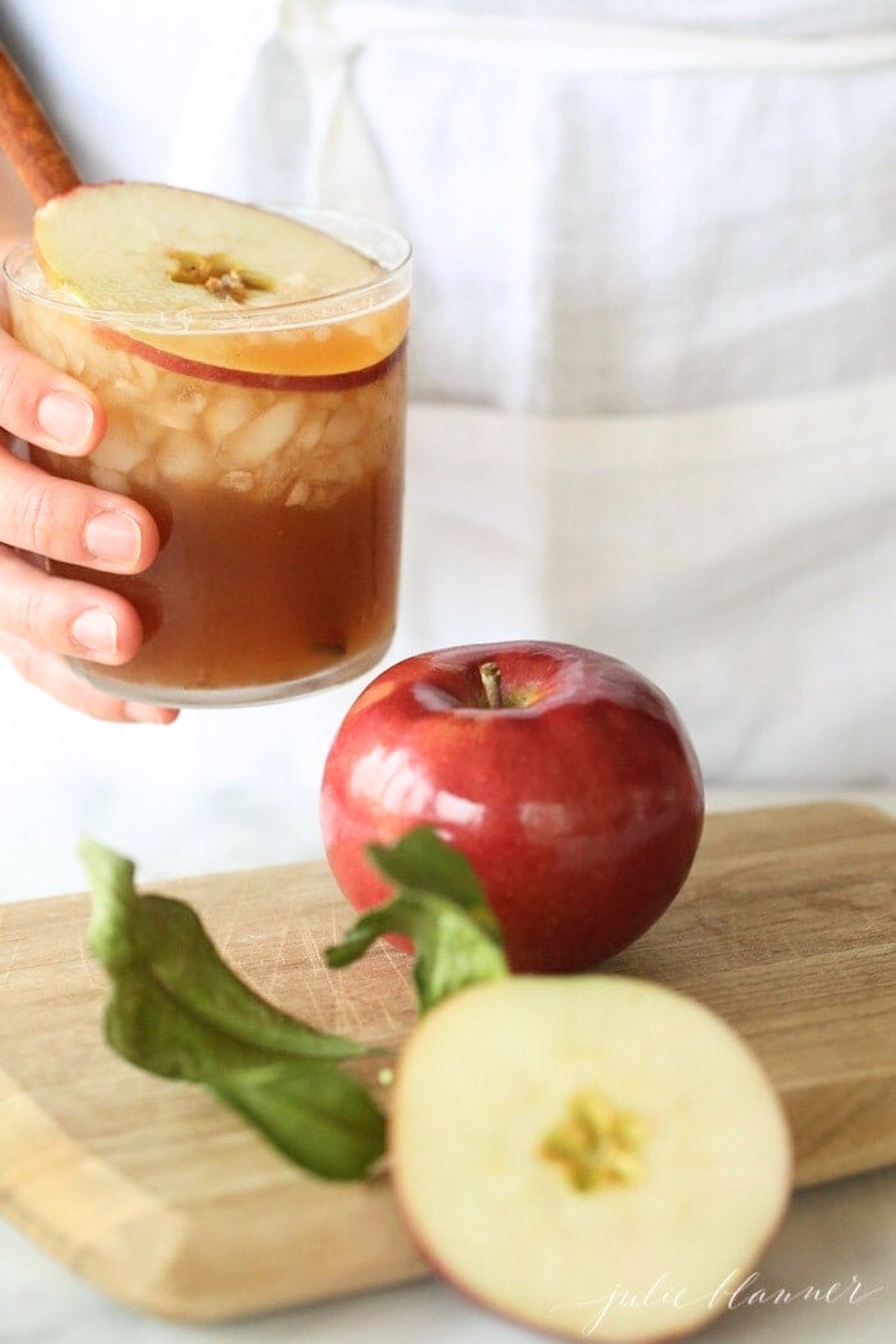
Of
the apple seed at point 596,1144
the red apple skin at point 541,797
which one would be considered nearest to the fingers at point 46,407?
the red apple skin at point 541,797

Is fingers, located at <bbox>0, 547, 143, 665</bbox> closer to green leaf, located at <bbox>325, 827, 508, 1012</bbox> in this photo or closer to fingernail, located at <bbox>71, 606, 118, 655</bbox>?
fingernail, located at <bbox>71, 606, 118, 655</bbox>

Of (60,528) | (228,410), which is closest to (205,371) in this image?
(228,410)

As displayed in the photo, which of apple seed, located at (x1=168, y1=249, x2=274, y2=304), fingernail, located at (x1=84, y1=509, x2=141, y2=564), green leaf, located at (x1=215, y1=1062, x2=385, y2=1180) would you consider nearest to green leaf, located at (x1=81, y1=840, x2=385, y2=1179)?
green leaf, located at (x1=215, y1=1062, x2=385, y2=1180)

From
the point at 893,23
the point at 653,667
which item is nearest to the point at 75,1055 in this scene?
the point at 653,667

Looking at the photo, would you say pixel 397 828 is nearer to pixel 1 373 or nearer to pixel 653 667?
pixel 1 373

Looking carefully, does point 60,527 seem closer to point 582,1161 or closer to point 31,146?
point 31,146

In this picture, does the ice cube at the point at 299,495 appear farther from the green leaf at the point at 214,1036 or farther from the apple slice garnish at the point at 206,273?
the green leaf at the point at 214,1036
